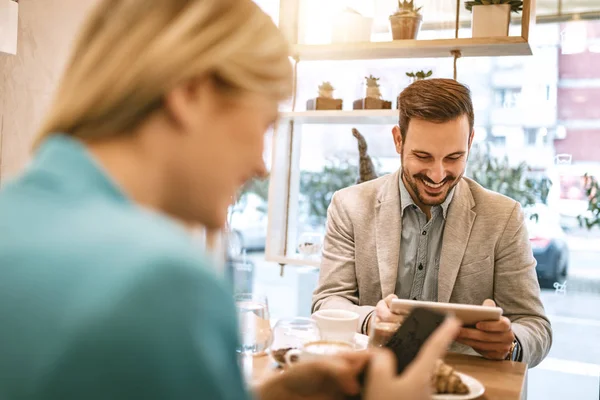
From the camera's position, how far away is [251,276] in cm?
373

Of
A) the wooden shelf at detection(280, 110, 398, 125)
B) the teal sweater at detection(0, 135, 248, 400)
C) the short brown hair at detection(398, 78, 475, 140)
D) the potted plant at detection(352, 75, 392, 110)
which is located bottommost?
the teal sweater at detection(0, 135, 248, 400)

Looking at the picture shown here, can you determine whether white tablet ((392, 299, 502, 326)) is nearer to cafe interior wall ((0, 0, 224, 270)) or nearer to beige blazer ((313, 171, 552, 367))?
beige blazer ((313, 171, 552, 367))

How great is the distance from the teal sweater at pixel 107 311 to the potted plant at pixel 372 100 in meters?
2.30

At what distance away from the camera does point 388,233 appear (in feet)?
7.04

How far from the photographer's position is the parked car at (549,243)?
9.87 ft

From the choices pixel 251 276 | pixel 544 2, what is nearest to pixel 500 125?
pixel 544 2

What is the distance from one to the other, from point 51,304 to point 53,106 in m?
0.31

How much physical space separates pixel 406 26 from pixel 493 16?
377 mm

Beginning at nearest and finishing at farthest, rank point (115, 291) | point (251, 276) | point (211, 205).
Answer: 1. point (115, 291)
2. point (211, 205)
3. point (251, 276)

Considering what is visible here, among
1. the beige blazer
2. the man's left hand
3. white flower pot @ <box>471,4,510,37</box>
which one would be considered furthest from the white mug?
white flower pot @ <box>471,4,510,37</box>

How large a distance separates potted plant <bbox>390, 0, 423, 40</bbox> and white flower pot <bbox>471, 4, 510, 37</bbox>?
263 mm

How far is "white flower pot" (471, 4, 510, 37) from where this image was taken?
252 cm

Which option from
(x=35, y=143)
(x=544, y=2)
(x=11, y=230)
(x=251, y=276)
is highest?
(x=544, y=2)

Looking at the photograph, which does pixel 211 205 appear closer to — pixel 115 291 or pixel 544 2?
pixel 115 291
